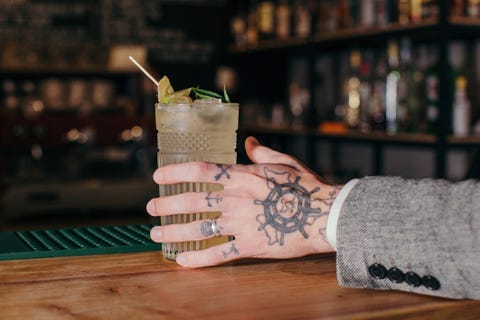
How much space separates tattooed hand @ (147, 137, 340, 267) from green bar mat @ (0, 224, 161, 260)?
0.16 m

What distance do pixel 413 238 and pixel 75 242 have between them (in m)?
0.56

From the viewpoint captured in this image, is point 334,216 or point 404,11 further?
point 404,11

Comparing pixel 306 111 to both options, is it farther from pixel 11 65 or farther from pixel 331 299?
pixel 331 299

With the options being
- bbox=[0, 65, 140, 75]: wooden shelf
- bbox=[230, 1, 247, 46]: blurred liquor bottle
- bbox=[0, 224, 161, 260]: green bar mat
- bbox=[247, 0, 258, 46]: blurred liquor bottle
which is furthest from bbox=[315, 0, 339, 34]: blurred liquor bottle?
bbox=[0, 224, 161, 260]: green bar mat

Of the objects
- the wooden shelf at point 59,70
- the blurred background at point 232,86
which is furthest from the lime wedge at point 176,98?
the wooden shelf at point 59,70

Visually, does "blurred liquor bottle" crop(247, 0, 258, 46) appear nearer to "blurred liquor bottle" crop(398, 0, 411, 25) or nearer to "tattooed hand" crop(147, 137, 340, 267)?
"blurred liquor bottle" crop(398, 0, 411, 25)

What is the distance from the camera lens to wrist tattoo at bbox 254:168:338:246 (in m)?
1.01

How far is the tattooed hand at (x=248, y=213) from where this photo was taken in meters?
1.01

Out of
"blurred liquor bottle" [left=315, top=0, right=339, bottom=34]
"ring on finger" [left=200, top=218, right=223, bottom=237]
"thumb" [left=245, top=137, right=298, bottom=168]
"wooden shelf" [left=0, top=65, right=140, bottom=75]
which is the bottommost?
"ring on finger" [left=200, top=218, right=223, bottom=237]

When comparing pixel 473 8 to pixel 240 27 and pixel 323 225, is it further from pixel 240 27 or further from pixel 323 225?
pixel 240 27

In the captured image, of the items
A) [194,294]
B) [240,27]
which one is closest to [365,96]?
[240,27]

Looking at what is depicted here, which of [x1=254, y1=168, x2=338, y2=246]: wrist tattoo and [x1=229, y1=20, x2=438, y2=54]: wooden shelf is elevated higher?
[x1=229, y1=20, x2=438, y2=54]: wooden shelf

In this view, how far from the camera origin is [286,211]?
1.02 metres

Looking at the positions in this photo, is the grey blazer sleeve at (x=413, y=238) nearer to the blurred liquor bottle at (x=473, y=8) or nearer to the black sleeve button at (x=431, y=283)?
the black sleeve button at (x=431, y=283)
